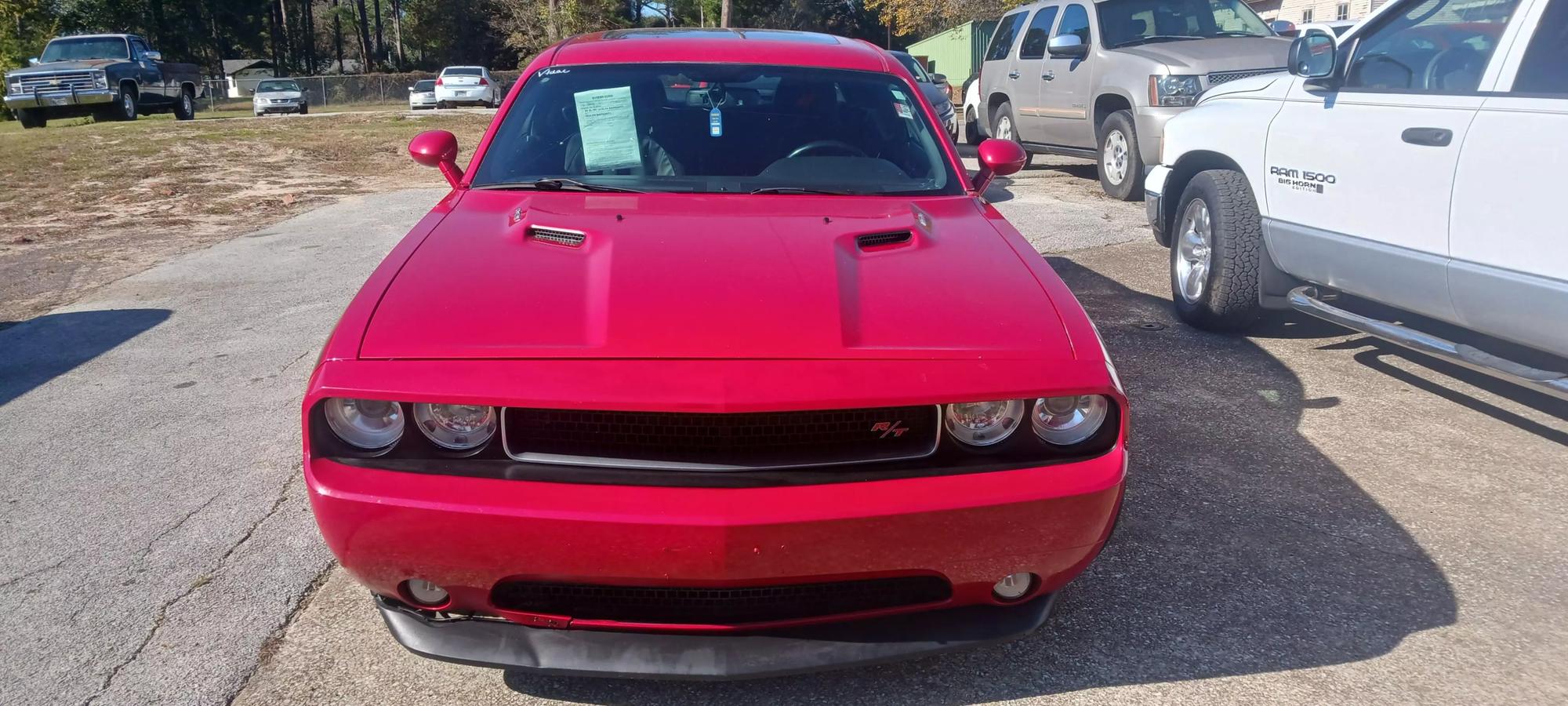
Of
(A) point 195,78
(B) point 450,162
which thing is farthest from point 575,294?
(A) point 195,78

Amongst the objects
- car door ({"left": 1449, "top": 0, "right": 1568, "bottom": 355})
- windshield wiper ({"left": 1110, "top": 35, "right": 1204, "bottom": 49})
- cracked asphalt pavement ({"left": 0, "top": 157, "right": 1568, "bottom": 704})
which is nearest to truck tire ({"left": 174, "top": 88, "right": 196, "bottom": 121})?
windshield wiper ({"left": 1110, "top": 35, "right": 1204, "bottom": 49})

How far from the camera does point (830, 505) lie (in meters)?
2.09

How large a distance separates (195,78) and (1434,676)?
31.0 metres

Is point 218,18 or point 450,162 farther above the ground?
point 218,18

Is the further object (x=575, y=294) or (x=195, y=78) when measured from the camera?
(x=195, y=78)

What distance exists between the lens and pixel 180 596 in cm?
294

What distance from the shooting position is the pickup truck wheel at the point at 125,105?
73.9ft

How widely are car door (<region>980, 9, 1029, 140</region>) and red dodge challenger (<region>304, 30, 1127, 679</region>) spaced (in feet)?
33.3

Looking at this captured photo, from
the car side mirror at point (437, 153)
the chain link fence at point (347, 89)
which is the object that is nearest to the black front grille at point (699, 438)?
the car side mirror at point (437, 153)

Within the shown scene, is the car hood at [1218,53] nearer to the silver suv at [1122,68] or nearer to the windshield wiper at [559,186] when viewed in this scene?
the silver suv at [1122,68]

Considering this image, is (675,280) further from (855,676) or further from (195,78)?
(195,78)

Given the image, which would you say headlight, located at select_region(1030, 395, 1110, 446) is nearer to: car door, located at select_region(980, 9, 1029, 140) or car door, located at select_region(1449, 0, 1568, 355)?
car door, located at select_region(1449, 0, 1568, 355)

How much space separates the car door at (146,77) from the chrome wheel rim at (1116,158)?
2182 cm

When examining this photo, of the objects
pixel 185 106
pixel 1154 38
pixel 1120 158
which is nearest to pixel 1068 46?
pixel 1154 38
